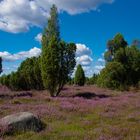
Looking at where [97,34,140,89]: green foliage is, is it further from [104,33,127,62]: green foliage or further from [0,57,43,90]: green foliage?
[0,57,43,90]: green foliage

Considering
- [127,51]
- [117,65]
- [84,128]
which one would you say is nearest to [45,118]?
[84,128]

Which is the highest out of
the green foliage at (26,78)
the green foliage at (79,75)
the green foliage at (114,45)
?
the green foliage at (114,45)

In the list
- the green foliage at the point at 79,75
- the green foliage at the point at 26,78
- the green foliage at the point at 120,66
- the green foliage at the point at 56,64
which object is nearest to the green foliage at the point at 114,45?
the green foliage at the point at 120,66

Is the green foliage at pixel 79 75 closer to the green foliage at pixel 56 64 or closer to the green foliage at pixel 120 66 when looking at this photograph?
the green foliage at pixel 120 66

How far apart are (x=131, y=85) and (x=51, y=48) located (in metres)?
36.0

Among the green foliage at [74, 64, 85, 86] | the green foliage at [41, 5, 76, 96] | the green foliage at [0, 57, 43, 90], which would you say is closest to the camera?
the green foliage at [41, 5, 76, 96]

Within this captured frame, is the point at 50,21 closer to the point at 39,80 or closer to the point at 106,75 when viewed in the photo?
the point at 39,80

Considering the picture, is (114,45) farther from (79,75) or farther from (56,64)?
(56,64)

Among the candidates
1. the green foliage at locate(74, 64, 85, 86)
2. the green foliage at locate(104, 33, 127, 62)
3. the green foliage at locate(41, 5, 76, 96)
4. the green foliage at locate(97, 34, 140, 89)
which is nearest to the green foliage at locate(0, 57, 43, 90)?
the green foliage at locate(97, 34, 140, 89)

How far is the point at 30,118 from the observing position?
16594 mm

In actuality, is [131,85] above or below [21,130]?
above

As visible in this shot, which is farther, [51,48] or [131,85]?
[131,85]

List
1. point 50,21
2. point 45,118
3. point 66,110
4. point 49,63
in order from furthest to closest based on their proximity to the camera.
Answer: point 50,21 < point 49,63 < point 66,110 < point 45,118

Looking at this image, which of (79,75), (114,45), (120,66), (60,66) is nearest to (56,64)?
(60,66)
